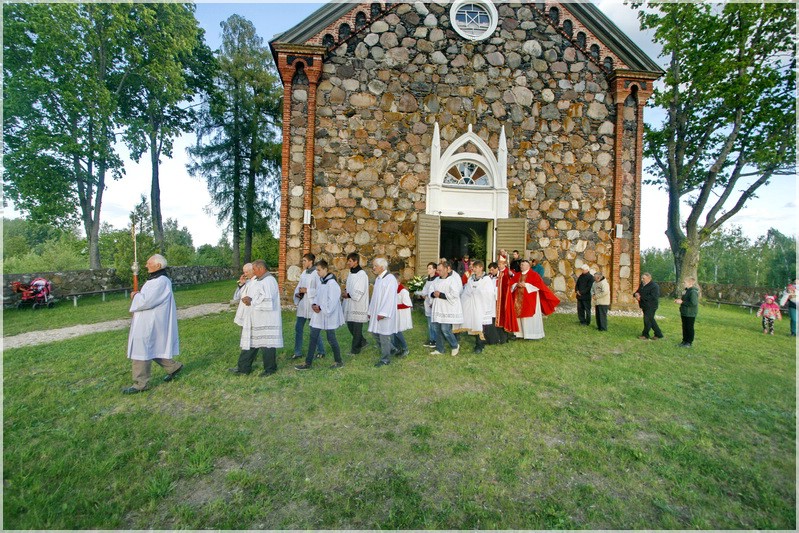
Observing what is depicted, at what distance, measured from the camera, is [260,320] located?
5.93 meters

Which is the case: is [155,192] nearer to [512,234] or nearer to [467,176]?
[467,176]

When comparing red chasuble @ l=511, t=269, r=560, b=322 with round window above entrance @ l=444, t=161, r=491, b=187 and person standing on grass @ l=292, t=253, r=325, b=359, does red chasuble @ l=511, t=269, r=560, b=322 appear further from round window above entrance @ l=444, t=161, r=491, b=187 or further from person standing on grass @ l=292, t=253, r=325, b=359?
round window above entrance @ l=444, t=161, r=491, b=187

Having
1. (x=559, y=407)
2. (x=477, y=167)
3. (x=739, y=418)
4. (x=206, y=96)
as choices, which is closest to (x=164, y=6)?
(x=206, y=96)

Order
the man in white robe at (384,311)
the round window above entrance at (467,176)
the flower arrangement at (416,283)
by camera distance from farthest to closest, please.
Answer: the round window above entrance at (467,176), the flower arrangement at (416,283), the man in white robe at (384,311)

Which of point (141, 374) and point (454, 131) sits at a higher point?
point (454, 131)

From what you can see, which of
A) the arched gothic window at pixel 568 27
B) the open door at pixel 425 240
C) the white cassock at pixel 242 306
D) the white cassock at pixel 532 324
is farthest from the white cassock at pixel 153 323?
the arched gothic window at pixel 568 27

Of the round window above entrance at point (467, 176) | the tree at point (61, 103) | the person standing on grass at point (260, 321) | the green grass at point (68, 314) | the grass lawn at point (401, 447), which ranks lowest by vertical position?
the grass lawn at point (401, 447)

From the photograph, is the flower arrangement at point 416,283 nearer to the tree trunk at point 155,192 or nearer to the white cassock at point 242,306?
the white cassock at point 242,306

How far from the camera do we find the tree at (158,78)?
1909cm

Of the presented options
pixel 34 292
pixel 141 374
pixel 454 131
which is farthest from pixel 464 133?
pixel 34 292

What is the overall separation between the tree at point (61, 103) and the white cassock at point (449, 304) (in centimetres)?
1835

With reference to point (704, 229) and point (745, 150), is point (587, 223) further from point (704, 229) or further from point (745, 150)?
point (745, 150)

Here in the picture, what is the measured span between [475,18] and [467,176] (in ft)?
17.6

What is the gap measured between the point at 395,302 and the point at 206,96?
2648cm
